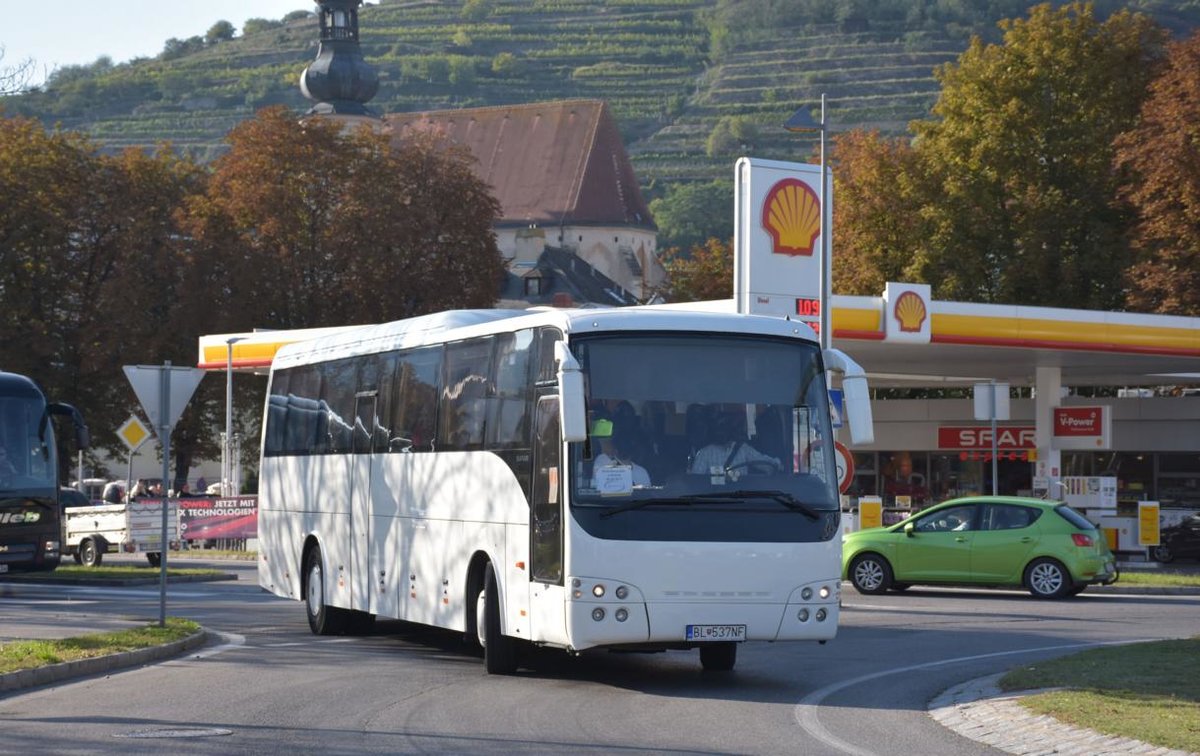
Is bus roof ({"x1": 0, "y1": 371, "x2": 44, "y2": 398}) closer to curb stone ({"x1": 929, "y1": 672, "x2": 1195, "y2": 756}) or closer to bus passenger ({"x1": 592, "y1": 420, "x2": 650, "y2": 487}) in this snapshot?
bus passenger ({"x1": 592, "y1": 420, "x2": 650, "y2": 487})

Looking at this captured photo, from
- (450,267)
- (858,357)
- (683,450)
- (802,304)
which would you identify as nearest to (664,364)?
(683,450)

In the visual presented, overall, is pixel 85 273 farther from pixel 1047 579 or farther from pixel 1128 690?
pixel 1128 690

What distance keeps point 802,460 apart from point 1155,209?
38.6 metres

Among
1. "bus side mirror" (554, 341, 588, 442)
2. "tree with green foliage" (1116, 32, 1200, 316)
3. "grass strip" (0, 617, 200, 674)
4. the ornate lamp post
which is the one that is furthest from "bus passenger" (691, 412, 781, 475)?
the ornate lamp post

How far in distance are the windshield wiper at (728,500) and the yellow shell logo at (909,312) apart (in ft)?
75.6

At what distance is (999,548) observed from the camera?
26.5m

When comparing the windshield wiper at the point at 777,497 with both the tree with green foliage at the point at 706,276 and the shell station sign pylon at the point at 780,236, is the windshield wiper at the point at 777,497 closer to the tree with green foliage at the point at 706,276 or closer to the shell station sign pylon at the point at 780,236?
the shell station sign pylon at the point at 780,236

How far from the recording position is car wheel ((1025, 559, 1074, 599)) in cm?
2609

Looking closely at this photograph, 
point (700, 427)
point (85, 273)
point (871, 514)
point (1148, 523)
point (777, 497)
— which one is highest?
point (85, 273)

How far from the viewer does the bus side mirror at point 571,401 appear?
13.6m

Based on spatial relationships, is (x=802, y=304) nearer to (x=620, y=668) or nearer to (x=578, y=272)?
(x=620, y=668)

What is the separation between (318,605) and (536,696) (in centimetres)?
683

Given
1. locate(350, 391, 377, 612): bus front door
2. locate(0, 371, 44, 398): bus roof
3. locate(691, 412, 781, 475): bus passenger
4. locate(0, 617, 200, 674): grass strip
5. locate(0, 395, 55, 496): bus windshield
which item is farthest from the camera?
locate(0, 371, 44, 398): bus roof

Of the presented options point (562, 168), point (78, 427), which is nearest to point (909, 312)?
point (78, 427)
